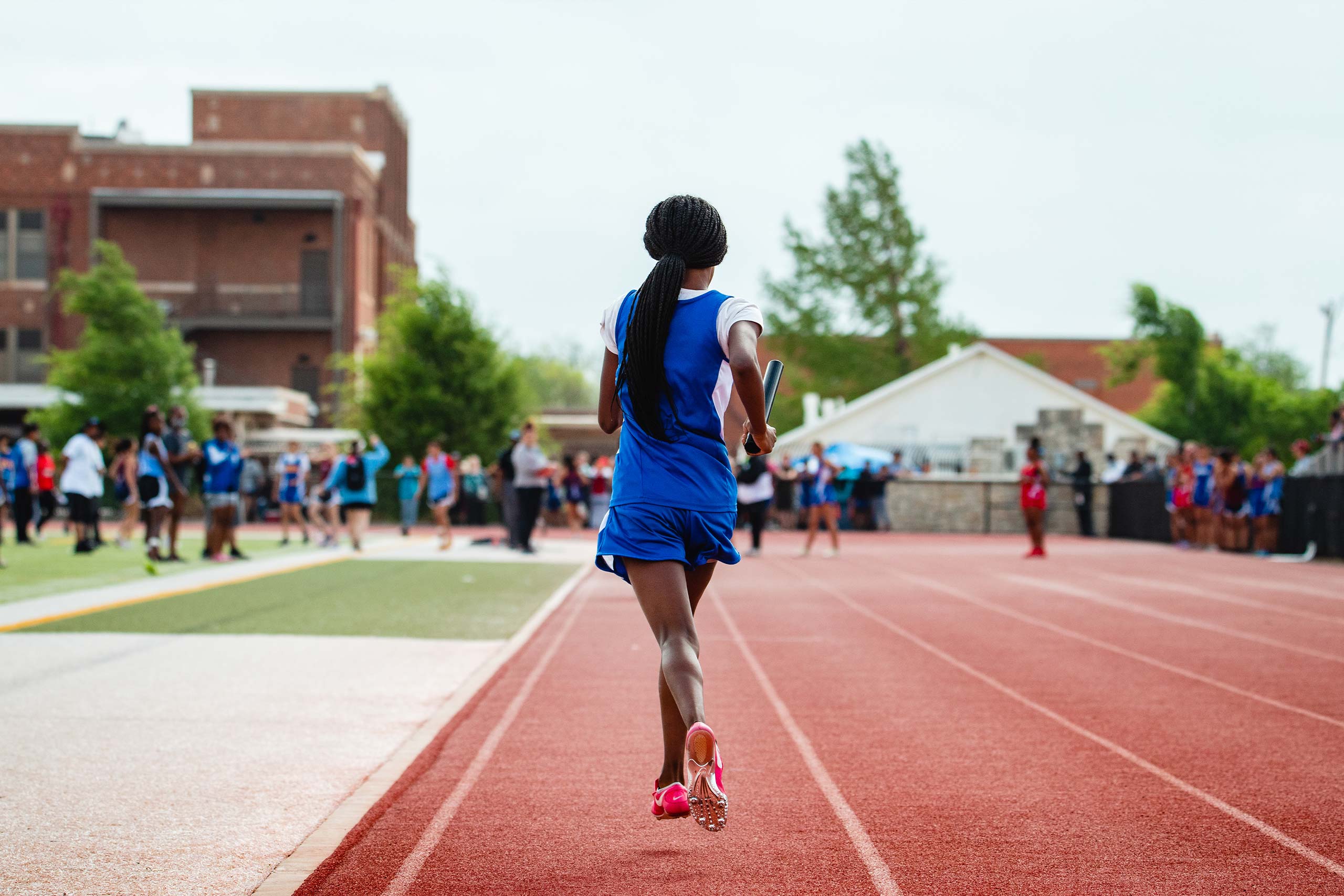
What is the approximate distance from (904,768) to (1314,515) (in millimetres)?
18099

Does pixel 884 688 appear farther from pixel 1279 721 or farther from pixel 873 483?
pixel 873 483

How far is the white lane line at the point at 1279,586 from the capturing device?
15.1 metres

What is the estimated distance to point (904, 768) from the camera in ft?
18.9

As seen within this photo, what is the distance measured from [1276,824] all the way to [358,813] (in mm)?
3245

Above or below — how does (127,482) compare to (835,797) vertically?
above

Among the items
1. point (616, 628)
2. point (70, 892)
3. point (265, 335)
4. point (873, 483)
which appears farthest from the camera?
point (265, 335)

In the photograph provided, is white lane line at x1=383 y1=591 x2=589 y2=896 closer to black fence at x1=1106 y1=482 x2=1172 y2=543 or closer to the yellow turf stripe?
the yellow turf stripe

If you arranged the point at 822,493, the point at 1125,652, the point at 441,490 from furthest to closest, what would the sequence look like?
the point at 441,490, the point at 822,493, the point at 1125,652

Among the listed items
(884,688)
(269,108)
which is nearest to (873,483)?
(884,688)

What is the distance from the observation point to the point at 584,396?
122 meters

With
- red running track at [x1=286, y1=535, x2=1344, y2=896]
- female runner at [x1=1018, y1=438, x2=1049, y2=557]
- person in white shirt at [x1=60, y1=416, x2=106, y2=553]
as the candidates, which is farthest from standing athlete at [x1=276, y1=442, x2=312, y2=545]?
red running track at [x1=286, y1=535, x2=1344, y2=896]

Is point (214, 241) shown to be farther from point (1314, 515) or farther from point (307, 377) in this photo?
point (1314, 515)

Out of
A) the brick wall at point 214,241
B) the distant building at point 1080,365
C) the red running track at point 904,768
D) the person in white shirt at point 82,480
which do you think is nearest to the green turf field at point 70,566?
the person in white shirt at point 82,480

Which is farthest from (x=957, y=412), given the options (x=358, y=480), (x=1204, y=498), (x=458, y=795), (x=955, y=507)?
(x=458, y=795)
